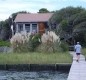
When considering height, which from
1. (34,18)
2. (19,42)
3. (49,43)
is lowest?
(49,43)

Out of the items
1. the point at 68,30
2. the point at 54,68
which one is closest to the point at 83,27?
the point at 68,30

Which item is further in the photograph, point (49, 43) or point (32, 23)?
point (32, 23)

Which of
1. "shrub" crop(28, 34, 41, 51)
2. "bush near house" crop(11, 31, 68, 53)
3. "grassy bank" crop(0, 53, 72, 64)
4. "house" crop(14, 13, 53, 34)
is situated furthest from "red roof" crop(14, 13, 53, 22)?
"grassy bank" crop(0, 53, 72, 64)

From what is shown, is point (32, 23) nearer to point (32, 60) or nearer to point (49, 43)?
point (49, 43)

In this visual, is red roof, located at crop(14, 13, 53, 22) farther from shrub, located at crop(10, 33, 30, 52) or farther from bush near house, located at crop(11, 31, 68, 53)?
shrub, located at crop(10, 33, 30, 52)

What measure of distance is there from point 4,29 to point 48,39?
135ft

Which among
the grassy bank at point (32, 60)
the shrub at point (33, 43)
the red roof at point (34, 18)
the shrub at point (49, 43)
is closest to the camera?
the grassy bank at point (32, 60)

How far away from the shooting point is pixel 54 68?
3538 cm

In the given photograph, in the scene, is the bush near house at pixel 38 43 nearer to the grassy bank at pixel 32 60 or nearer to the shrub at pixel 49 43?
the shrub at pixel 49 43

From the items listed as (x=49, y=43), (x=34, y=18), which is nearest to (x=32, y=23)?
(x=34, y=18)

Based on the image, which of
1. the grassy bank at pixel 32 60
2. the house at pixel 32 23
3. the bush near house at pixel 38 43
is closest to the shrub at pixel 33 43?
the bush near house at pixel 38 43

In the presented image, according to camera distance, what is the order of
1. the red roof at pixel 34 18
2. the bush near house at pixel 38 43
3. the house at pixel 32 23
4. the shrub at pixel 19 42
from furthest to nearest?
the red roof at pixel 34 18 < the house at pixel 32 23 < the shrub at pixel 19 42 < the bush near house at pixel 38 43

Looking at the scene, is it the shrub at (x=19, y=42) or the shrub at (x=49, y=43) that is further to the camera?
the shrub at (x=19, y=42)

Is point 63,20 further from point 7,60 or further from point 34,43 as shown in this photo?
point 7,60
